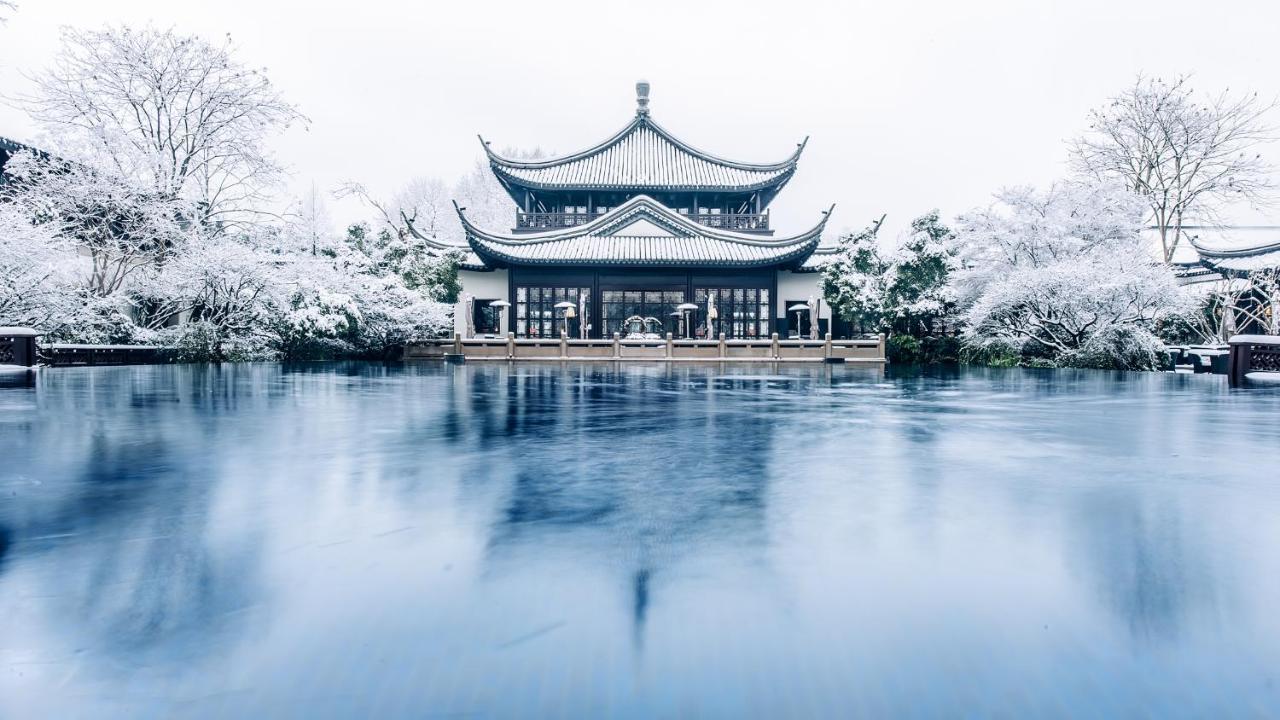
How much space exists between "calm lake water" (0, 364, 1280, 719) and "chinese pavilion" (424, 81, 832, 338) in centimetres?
2596

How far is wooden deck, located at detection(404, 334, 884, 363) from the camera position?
27266mm

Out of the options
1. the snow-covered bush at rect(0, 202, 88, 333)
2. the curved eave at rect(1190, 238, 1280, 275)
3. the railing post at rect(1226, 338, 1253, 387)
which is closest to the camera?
the railing post at rect(1226, 338, 1253, 387)

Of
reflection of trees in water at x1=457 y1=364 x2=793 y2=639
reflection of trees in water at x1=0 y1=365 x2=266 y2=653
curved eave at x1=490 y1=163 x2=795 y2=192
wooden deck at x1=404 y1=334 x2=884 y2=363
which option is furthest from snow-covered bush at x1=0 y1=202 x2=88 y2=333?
curved eave at x1=490 y1=163 x2=795 y2=192

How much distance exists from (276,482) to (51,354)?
61.6 ft

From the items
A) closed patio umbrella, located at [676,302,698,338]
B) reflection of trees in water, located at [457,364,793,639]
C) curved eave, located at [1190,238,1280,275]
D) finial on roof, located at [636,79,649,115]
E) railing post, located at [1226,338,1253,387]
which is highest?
finial on roof, located at [636,79,649,115]

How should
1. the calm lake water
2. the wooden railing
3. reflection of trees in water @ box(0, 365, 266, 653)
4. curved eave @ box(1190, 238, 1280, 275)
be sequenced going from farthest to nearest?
curved eave @ box(1190, 238, 1280, 275) → the wooden railing → reflection of trees in water @ box(0, 365, 266, 653) → the calm lake water

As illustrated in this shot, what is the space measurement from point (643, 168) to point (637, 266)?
714 cm

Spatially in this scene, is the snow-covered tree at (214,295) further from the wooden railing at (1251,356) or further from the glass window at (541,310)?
the wooden railing at (1251,356)

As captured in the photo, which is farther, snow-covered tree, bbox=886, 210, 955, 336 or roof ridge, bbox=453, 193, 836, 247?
roof ridge, bbox=453, 193, 836, 247

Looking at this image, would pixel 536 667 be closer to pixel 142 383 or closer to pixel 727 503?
pixel 727 503


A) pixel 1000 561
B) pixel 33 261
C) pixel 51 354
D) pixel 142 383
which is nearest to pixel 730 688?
pixel 1000 561

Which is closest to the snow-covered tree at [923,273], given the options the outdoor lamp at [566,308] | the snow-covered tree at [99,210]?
the outdoor lamp at [566,308]

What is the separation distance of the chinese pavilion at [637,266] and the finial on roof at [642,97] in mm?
5438

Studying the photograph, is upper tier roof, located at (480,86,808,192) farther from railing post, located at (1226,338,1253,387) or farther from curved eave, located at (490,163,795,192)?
railing post, located at (1226,338,1253,387)
